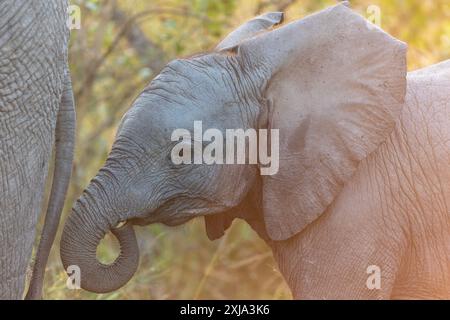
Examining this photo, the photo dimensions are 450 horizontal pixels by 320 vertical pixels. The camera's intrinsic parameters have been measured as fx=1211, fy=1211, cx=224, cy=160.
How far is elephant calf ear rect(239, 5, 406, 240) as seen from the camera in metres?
3.82

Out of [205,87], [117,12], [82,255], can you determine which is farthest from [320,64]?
[117,12]

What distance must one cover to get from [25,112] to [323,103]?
3.13ft

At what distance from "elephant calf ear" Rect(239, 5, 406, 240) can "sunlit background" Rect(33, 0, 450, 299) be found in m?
1.90

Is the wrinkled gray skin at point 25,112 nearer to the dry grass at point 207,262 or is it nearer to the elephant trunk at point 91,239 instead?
the elephant trunk at point 91,239

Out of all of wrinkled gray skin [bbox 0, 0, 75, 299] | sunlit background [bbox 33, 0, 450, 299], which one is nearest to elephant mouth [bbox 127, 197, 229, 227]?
wrinkled gray skin [bbox 0, 0, 75, 299]

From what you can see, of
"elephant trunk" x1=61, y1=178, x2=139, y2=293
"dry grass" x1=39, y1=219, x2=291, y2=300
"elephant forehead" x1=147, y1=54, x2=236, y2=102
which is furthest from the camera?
"dry grass" x1=39, y1=219, x2=291, y2=300

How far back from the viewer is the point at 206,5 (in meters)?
6.29

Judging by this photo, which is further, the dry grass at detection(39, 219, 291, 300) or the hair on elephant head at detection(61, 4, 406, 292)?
the dry grass at detection(39, 219, 291, 300)

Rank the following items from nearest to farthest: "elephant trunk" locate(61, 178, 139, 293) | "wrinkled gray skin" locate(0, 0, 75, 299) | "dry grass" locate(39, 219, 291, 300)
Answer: "wrinkled gray skin" locate(0, 0, 75, 299), "elephant trunk" locate(61, 178, 139, 293), "dry grass" locate(39, 219, 291, 300)
